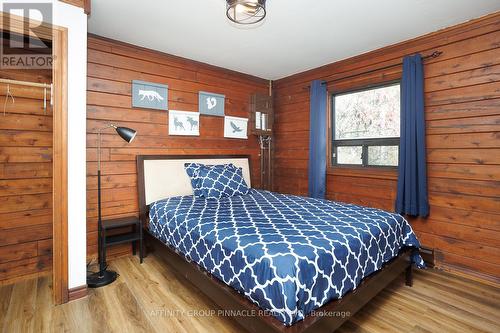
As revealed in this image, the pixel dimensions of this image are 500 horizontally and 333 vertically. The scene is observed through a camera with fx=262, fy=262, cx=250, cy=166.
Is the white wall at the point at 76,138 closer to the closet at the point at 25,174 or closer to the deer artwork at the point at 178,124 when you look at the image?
the closet at the point at 25,174

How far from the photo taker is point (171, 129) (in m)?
3.39

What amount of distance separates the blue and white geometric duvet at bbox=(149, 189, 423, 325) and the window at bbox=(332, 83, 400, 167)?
3.60 ft

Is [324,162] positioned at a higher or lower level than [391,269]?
higher

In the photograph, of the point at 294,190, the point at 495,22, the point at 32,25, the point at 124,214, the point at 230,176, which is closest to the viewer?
the point at 32,25

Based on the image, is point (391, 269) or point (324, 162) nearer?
point (391, 269)

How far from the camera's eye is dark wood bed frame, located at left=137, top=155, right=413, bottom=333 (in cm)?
142

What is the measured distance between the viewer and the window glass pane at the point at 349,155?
3.46m

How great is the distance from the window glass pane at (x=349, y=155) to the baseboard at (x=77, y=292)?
10.6 ft

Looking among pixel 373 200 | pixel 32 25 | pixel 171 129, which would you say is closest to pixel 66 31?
pixel 32 25

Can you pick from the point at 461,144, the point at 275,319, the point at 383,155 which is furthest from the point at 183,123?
the point at 461,144

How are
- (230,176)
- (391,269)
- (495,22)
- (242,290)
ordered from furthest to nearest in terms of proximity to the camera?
(230,176), (495,22), (391,269), (242,290)

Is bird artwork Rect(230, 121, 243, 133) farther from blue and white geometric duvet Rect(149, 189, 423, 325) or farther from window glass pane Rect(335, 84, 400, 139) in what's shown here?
blue and white geometric duvet Rect(149, 189, 423, 325)

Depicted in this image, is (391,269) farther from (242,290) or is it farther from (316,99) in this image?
(316,99)

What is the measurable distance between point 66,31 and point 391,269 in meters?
3.20
